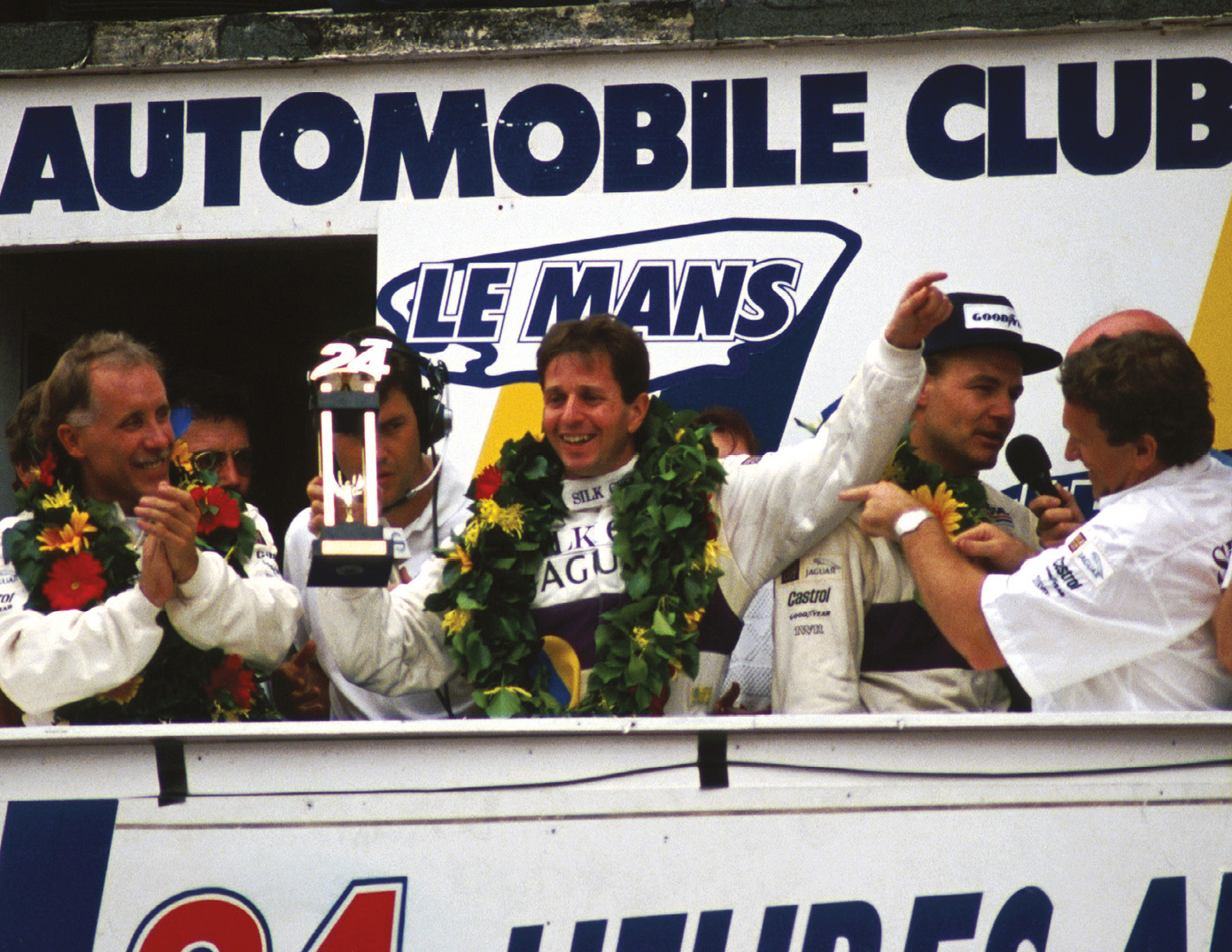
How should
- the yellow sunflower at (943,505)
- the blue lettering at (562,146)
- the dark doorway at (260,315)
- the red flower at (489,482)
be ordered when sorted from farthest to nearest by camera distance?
the dark doorway at (260,315) → the blue lettering at (562,146) → the red flower at (489,482) → the yellow sunflower at (943,505)

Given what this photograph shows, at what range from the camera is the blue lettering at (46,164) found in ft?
17.2

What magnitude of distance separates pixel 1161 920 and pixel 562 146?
3.34m

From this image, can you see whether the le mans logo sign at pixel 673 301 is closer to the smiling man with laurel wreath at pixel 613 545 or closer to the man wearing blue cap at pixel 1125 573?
the smiling man with laurel wreath at pixel 613 545

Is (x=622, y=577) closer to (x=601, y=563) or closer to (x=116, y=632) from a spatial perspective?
(x=601, y=563)

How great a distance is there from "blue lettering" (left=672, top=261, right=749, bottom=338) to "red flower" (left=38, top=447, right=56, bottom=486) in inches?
82.9

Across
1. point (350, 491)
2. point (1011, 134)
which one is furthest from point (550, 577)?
point (1011, 134)

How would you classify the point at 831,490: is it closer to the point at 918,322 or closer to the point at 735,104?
the point at 918,322

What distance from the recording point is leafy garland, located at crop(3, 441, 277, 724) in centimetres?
312

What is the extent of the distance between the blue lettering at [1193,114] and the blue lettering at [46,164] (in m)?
3.59

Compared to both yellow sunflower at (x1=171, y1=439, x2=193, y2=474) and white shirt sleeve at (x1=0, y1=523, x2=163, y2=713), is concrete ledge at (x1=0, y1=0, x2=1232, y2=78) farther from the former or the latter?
white shirt sleeve at (x1=0, y1=523, x2=163, y2=713)

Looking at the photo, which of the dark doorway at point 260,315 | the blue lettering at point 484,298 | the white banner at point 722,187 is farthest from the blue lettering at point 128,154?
the dark doorway at point 260,315

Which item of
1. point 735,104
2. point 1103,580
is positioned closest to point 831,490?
point 1103,580

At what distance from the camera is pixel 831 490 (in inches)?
123

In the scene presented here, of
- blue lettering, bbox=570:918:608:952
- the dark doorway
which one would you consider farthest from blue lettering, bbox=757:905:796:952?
the dark doorway
